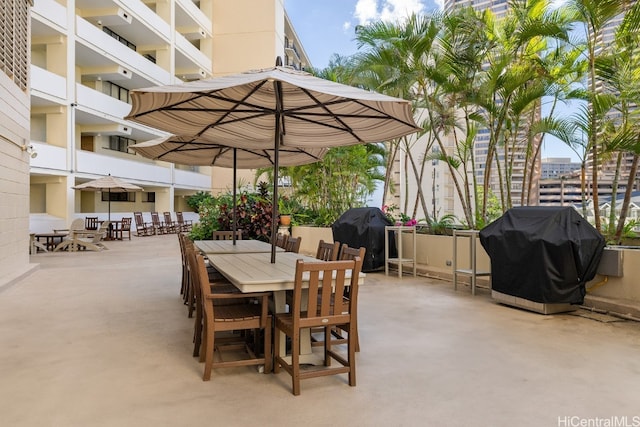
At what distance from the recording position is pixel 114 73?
1769 cm

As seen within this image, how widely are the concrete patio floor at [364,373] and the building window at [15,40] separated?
4072mm

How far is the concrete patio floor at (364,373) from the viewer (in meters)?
2.76

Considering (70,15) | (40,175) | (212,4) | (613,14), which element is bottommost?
(40,175)

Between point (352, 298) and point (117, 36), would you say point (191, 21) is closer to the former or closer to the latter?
point (117, 36)

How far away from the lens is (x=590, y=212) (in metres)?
7.53

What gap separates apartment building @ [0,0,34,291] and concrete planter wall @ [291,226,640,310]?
5.65m

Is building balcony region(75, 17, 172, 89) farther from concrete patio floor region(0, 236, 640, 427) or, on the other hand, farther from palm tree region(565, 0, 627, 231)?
palm tree region(565, 0, 627, 231)

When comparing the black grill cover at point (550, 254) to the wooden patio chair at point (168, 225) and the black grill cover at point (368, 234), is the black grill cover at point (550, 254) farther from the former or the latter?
the wooden patio chair at point (168, 225)

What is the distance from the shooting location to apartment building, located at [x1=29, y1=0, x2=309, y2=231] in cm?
1498

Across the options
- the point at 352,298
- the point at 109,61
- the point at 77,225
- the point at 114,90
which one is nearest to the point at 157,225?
the point at 114,90

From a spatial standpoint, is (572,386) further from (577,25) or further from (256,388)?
(577,25)

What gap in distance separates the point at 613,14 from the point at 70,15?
15.4m

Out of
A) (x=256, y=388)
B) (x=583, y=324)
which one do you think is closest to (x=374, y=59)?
(x=583, y=324)

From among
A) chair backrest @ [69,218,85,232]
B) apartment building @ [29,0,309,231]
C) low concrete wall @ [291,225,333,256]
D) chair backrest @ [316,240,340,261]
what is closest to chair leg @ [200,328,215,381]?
chair backrest @ [316,240,340,261]
